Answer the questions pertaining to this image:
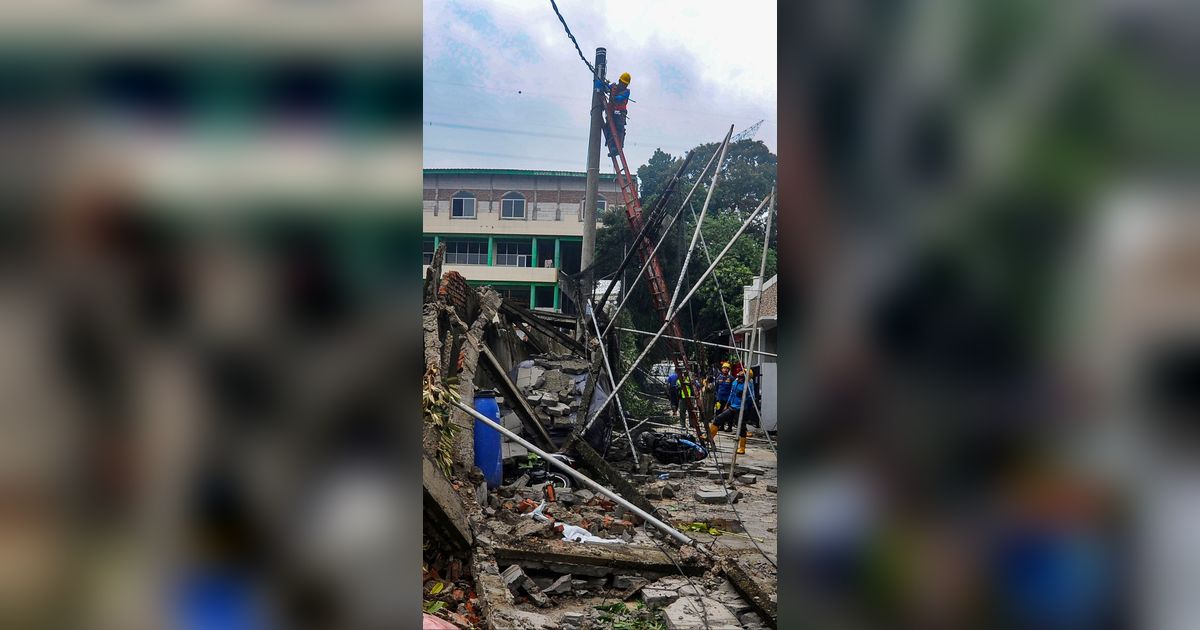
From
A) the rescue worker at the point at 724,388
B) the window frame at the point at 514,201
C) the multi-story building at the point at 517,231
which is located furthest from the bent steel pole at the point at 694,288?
the window frame at the point at 514,201

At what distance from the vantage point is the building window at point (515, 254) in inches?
1162

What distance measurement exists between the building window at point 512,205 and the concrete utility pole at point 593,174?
48.0ft

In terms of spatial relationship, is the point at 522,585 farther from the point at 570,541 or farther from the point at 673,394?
the point at 673,394

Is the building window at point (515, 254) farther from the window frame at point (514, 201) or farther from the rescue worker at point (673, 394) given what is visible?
the rescue worker at point (673, 394)

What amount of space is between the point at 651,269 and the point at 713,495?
3401 millimetres

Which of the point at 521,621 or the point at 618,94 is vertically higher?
the point at 618,94

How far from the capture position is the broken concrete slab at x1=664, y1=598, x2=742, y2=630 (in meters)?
4.56

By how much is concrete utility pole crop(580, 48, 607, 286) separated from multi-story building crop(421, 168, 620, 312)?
11.3 metres

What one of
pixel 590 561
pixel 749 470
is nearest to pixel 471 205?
pixel 749 470

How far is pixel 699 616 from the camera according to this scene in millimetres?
4707
